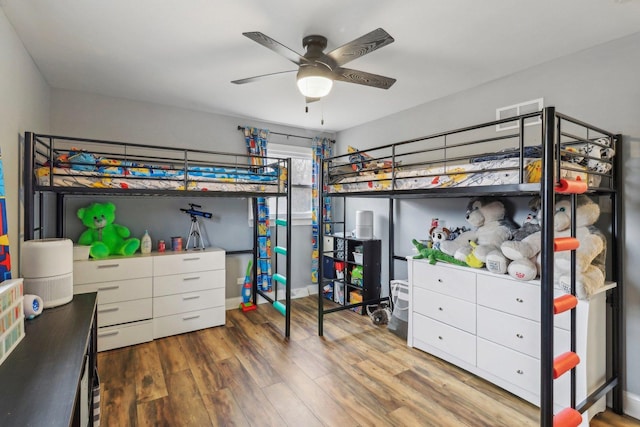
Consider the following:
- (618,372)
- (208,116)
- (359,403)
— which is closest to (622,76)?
(618,372)

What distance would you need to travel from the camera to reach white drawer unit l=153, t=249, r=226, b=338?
304 centimetres

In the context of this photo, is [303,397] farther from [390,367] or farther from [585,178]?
[585,178]

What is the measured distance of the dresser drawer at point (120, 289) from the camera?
276cm

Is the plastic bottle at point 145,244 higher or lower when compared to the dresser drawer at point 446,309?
higher

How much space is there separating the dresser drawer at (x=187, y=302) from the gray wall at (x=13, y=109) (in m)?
1.17

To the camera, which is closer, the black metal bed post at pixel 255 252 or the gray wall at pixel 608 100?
the gray wall at pixel 608 100

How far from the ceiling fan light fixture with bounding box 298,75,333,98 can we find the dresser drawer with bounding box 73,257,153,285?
7.08ft

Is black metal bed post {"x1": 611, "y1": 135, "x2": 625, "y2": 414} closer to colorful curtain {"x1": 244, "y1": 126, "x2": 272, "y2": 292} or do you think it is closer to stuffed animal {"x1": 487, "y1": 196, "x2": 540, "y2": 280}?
stuffed animal {"x1": 487, "y1": 196, "x2": 540, "y2": 280}

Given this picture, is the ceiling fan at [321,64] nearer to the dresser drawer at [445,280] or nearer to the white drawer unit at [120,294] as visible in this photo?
the dresser drawer at [445,280]

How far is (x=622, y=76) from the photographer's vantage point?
2.06 meters

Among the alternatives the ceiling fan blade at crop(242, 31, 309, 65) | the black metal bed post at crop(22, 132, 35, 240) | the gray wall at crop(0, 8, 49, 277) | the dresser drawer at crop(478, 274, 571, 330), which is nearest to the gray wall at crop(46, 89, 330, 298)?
the gray wall at crop(0, 8, 49, 277)

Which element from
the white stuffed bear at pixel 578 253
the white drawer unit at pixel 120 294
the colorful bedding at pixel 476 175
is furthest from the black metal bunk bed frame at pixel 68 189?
the white stuffed bear at pixel 578 253

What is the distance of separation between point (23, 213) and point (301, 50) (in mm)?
2182

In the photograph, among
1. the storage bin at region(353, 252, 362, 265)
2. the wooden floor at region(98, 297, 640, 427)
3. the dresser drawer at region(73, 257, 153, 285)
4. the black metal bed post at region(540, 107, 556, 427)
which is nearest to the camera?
the black metal bed post at region(540, 107, 556, 427)
